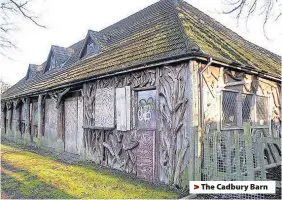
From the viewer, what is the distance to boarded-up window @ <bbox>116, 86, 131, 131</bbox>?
369 inches

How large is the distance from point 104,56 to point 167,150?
6.10 m

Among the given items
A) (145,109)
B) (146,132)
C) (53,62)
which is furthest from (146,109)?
(53,62)

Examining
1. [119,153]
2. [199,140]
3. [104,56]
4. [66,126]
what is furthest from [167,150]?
[66,126]

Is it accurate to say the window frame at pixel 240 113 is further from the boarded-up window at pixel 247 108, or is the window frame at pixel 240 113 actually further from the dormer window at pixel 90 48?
the dormer window at pixel 90 48

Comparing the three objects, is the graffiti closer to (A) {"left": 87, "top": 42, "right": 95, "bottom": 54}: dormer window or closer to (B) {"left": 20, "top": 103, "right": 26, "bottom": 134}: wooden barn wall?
(A) {"left": 87, "top": 42, "right": 95, "bottom": 54}: dormer window

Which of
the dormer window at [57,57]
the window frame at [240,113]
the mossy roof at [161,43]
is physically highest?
the dormer window at [57,57]

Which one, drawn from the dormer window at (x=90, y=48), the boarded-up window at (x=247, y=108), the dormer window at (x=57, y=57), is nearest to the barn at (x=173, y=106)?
the boarded-up window at (x=247, y=108)

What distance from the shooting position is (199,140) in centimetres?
737

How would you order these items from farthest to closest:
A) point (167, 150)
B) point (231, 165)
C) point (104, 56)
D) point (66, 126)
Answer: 1. point (66, 126)
2. point (104, 56)
3. point (167, 150)
4. point (231, 165)

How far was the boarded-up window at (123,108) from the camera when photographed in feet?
30.7

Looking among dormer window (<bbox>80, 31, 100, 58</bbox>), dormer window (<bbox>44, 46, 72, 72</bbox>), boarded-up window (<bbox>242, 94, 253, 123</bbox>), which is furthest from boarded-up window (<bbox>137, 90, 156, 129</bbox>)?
dormer window (<bbox>44, 46, 72, 72</bbox>)

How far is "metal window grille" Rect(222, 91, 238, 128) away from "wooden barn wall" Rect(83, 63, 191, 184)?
1.78 metres

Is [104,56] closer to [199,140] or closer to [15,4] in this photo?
[15,4]

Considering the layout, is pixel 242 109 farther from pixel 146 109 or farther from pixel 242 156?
pixel 242 156
